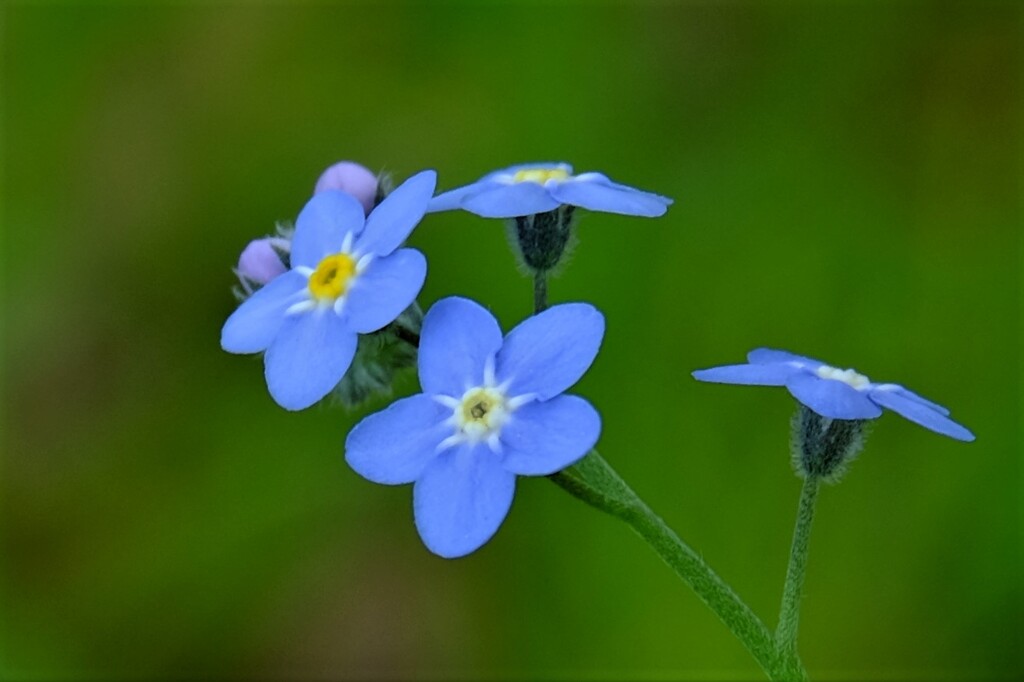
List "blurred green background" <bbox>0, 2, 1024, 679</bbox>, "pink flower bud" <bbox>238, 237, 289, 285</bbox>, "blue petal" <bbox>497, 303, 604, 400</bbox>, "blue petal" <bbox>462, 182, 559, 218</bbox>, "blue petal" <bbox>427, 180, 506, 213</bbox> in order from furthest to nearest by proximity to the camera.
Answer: "blurred green background" <bbox>0, 2, 1024, 679</bbox>
"pink flower bud" <bbox>238, 237, 289, 285</bbox>
"blue petal" <bbox>427, 180, 506, 213</bbox>
"blue petal" <bbox>462, 182, 559, 218</bbox>
"blue petal" <bbox>497, 303, 604, 400</bbox>

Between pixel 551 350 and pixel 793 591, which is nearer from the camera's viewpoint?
pixel 551 350

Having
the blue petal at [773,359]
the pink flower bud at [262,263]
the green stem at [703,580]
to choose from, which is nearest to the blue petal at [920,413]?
the blue petal at [773,359]

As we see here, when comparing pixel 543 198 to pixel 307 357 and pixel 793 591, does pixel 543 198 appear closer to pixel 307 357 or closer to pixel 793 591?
pixel 307 357

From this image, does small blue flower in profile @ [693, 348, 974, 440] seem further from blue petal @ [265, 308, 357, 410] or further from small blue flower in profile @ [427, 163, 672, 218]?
blue petal @ [265, 308, 357, 410]

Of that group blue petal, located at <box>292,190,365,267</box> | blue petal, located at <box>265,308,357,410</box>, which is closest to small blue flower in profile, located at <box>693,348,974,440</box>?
blue petal, located at <box>265,308,357,410</box>

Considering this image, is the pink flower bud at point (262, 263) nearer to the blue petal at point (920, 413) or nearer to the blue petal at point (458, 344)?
the blue petal at point (458, 344)

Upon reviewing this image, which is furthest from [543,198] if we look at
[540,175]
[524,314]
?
[524,314]
